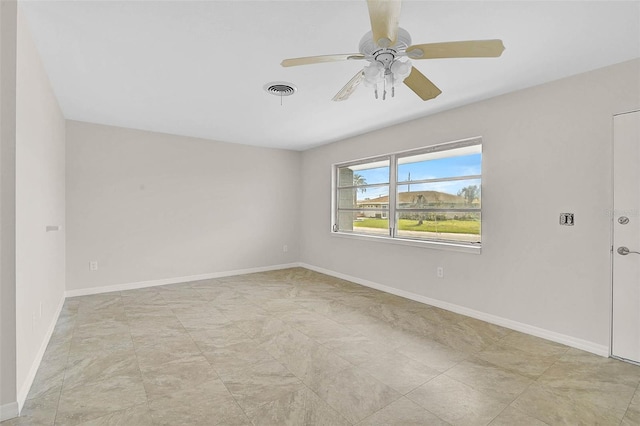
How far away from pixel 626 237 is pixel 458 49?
2214mm

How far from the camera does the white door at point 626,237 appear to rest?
2.43 metres

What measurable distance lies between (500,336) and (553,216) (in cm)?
123

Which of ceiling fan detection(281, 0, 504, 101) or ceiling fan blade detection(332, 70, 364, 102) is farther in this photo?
ceiling fan blade detection(332, 70, 364, 102)

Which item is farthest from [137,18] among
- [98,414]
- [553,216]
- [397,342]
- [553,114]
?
[553,216]

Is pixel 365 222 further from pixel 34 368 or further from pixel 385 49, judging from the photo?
pixel 34 368

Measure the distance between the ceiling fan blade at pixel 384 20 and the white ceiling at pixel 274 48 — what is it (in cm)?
39

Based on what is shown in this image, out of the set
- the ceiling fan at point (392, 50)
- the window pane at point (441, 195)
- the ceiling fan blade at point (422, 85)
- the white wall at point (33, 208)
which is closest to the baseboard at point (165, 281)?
the white wall at point (33, 208)

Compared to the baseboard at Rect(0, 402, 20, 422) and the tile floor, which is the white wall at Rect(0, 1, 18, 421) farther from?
the tile floor

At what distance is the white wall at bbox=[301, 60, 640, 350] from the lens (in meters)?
2.59

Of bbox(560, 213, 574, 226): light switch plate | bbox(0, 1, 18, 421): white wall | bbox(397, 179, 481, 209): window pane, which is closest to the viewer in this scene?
bbox(0, 1, 18, 421): white wall

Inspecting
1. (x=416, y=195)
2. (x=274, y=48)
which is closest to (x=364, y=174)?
(x=416, y=195)

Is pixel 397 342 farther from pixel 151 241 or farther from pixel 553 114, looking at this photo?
pixel 151 241

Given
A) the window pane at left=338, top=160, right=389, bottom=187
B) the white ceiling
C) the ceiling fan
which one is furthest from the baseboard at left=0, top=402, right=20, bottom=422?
the window pane at left=338, top=160, right=389, bottom=187

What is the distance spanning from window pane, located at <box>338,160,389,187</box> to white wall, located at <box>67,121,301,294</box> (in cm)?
119
